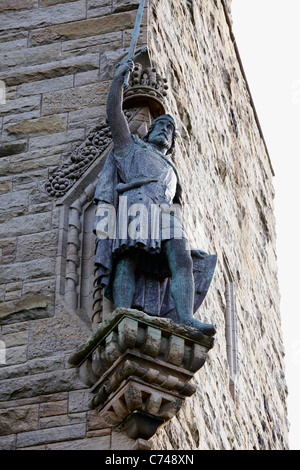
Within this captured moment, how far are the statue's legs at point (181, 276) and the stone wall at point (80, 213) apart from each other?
35.6 inches

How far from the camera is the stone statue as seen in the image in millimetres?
12094

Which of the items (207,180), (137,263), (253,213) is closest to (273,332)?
(253,213)

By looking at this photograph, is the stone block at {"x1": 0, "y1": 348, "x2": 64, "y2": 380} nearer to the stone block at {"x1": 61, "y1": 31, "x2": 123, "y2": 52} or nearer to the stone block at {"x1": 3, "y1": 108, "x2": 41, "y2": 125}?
the stone block at {"x1": 3, "y1": 108, "x2": 41, "y2": 125}

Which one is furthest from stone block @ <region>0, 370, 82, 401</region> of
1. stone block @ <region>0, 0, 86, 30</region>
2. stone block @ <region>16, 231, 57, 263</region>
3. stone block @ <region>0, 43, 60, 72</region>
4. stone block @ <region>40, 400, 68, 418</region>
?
stone block @ <region>0, 0, 86, 30</region>

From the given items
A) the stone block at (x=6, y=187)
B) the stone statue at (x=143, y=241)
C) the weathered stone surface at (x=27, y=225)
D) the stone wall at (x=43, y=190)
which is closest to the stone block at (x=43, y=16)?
the stone wall at (x=43, y=190)

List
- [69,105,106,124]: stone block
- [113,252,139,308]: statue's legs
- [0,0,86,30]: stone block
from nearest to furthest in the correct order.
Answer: [113,252,139,308]: statue's legs → [69,105,106,124]: stone block → [0,0,86,30]: stone block

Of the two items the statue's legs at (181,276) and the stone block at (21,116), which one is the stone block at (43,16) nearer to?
the stone block at (21,116)

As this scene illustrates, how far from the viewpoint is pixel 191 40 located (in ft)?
54.8

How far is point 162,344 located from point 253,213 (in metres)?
8.13

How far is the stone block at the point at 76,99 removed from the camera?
46.1ft

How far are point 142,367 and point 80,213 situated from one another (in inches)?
87.9

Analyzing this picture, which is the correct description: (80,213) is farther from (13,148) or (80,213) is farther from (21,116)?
(21,116)

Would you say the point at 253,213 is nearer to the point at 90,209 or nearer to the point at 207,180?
the point at 207,180

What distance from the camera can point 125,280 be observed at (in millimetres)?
12125
